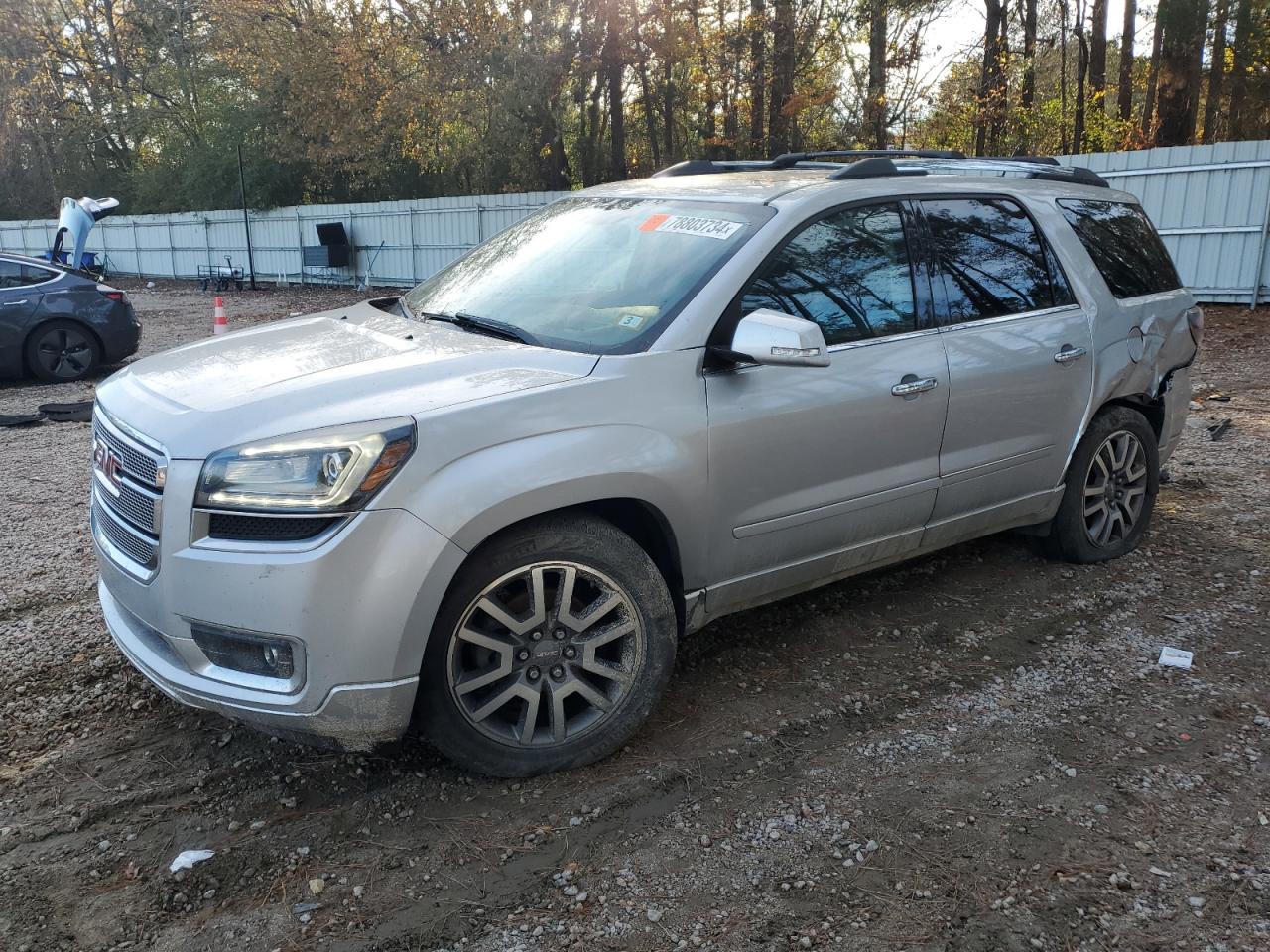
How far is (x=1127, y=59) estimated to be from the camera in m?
22.2

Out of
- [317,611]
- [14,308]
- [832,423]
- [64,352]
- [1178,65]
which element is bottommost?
[64,352]

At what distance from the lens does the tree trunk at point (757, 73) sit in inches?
933

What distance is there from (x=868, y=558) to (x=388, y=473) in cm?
203

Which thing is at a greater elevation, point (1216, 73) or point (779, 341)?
point (1216, 73)

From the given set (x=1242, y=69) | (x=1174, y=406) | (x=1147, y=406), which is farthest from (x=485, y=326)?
(x=1242, y=69)

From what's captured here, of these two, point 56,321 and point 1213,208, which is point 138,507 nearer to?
point 56,321

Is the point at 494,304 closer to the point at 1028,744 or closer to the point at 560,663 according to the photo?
the point at 560,663

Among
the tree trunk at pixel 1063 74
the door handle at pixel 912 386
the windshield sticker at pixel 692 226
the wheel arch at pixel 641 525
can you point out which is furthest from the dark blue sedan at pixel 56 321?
→ the tree trunk at pixel 1063 74

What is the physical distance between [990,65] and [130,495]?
24013 millimetres

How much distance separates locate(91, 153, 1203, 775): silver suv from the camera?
2.79 metres

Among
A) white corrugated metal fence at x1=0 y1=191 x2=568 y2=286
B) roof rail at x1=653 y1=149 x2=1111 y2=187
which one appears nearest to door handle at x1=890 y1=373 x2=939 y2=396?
roof rail at x1=653 y1=149 x2=1111 y2=187

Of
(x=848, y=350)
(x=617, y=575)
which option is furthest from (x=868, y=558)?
(x=617, y=575)

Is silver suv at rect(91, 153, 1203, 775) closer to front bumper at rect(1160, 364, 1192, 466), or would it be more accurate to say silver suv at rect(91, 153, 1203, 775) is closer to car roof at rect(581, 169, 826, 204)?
car roof at rect(581, 169, 826, 204)

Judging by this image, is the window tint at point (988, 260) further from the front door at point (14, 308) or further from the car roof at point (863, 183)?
the front door at point (14, 308)
